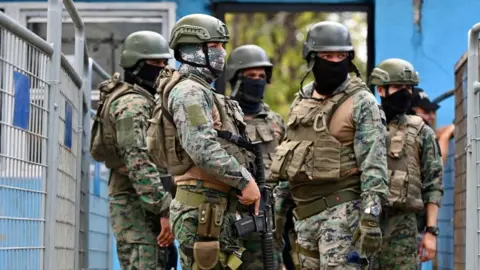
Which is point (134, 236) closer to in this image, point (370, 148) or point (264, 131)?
point (264, 131)

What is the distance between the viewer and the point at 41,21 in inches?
455

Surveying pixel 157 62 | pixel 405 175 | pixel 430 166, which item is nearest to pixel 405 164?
pixel 405 175

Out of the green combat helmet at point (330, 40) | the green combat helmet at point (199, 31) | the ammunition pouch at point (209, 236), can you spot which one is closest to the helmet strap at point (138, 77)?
the green combat helmet at point (330, 40)

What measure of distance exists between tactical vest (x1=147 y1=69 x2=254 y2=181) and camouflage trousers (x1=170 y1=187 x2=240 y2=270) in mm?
187

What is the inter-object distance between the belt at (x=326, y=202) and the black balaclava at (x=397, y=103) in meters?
1.81

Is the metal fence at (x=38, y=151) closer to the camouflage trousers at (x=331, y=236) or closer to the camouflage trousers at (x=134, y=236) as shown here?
the camouflage trousers at (x=134, y=236)

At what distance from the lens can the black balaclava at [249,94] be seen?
30.3 feet

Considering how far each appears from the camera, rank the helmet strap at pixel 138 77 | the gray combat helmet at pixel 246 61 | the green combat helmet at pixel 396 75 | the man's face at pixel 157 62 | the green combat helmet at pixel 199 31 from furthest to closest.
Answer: the gray combat helmet at pixel 246 61, the green combat helmet at pixel 396 75, the man's face at pixel 157 62, the helmet strap at pixel 138 77, the green combat helmet at pixel 199 31

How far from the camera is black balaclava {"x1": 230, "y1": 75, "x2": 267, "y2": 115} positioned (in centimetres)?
923

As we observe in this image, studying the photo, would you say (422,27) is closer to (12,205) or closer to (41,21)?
(41,21)

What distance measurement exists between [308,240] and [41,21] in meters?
5.41

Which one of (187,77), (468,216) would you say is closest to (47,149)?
(187,77)

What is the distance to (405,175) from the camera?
844 centimetres

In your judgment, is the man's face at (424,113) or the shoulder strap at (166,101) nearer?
the shoulder strap at (166,101)
